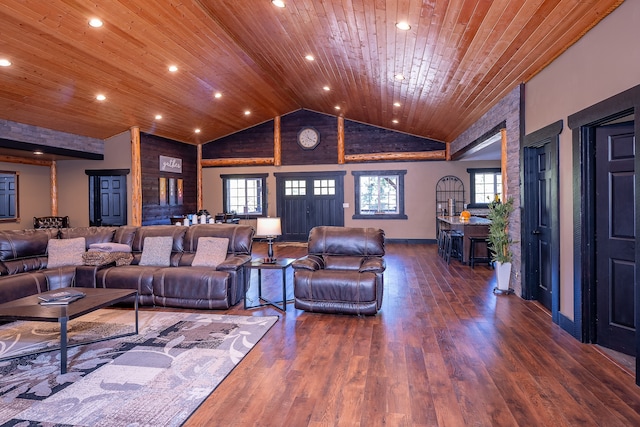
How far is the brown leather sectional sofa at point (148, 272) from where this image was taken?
4.54m

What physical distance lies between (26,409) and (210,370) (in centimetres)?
110

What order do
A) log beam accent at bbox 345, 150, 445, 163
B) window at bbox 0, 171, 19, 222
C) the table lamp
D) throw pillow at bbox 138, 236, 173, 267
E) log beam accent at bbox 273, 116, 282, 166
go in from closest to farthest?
the table lamp < throw pillow at bbox 138, 236, 173, 267 < window at bbox 0, 171, 19, 222 < log beam accent at bbox 345, 150, 445, 163 < log beam accent at bbox 273, 116, 282, 166

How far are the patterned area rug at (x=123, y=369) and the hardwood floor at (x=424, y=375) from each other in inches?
7.9

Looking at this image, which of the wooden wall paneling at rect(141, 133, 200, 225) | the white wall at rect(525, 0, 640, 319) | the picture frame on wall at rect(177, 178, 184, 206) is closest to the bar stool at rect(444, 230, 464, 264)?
the white wall at rect(525, 0, 640, 319)

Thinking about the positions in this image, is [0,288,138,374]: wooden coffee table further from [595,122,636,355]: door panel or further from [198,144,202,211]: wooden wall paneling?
[198,144,202,211]: wooden wall paneling

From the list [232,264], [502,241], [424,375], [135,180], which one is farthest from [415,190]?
[424,375]

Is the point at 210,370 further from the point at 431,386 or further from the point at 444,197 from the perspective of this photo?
the point at 444,197

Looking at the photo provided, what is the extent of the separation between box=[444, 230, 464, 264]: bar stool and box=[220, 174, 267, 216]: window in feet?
19.0

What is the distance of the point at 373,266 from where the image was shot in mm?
4379

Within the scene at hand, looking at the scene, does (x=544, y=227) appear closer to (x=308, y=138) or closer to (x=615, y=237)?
(x=615, y=237)

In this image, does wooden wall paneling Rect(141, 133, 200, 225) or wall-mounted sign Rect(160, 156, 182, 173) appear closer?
wooden wall paneling Rect(141, 133, 200, 225)

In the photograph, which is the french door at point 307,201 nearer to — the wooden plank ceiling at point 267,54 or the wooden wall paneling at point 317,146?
the wooden wall paneling at point 317,146

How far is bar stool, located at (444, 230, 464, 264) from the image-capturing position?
24.7ft

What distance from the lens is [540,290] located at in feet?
15.5
